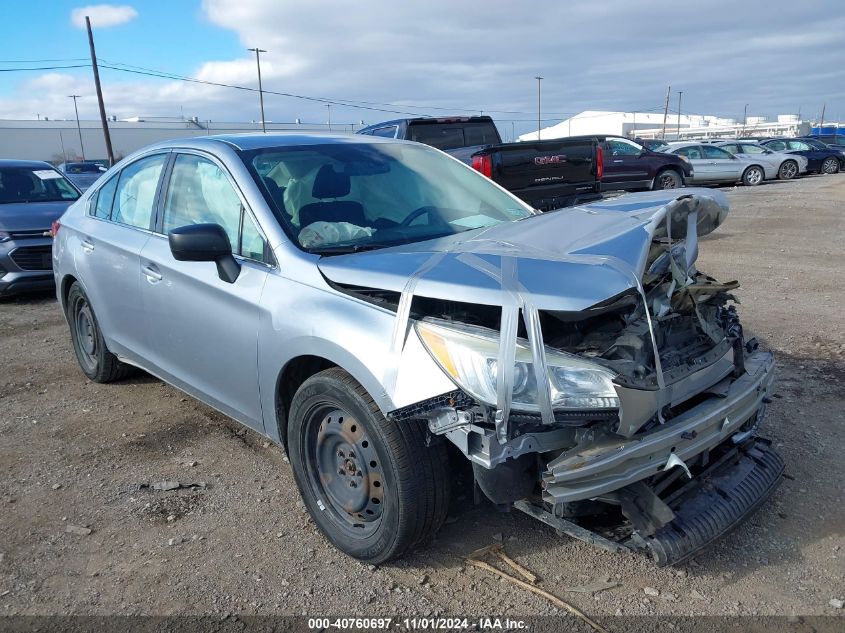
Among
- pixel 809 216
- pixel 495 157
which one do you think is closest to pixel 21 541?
pixel 495 157

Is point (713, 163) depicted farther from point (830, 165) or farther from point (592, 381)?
point (592, 381)

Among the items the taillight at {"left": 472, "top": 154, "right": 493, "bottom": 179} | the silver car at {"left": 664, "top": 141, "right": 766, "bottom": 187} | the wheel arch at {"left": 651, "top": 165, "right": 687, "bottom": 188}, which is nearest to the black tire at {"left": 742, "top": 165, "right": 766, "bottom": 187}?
the silver car at {"left": 664, "top": 141, "right": 766, "bottom": 187}

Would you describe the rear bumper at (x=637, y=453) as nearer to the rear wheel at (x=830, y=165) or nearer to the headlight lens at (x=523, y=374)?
the headlight lens at (x=523, y=374)

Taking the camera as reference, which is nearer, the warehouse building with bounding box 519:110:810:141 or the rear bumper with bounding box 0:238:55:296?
the rear bumper with bounding box 0:238:55:296

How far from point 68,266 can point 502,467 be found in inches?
159

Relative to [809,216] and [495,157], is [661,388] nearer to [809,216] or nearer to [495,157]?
[495,157]

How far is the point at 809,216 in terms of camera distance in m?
13.4

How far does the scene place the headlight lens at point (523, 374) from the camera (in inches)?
95.6

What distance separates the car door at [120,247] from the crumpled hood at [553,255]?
5.98 feet

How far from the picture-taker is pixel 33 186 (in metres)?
9.48

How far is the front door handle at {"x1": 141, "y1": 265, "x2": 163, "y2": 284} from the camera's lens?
4.00m

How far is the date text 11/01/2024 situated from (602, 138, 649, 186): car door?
17089mm

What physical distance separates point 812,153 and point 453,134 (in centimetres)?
2054

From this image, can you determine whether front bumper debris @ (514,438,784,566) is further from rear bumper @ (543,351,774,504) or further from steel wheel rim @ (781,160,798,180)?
steel wheel rim @ (781,160,798,180)
